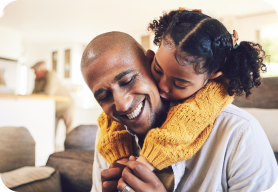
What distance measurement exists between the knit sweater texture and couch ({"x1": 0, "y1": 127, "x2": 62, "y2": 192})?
92cm

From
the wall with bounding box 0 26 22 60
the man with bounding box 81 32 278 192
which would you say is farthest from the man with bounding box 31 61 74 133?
the man with bounding box 81 32 278 192

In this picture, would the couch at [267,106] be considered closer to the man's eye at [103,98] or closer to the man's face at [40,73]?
the man's eye at [103,98]

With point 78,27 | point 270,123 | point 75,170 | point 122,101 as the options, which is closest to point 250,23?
point 270,123

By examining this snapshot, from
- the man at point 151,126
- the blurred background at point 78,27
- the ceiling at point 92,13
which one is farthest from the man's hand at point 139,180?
the ceiling at point 92,13

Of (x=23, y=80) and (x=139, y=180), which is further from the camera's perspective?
(x=23, y=80)

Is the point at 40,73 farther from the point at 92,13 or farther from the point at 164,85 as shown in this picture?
the point at 164,85

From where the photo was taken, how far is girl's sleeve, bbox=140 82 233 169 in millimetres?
795

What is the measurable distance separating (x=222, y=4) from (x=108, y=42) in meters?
3.97

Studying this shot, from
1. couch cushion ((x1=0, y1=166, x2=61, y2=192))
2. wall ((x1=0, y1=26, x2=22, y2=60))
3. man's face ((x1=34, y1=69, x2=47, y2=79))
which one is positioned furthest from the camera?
wall ((x1=0, y1=26, x2=22, y2=60))

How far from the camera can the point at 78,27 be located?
6164 mm

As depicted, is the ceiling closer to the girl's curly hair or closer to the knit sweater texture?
the girl's curly hair

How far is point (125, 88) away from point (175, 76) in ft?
0.70

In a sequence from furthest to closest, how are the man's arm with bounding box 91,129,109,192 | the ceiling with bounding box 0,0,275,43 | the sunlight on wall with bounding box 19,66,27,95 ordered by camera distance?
the sunlight on wall with bounding box 19,66,27,95, the ceiling with bounding box 0,0,275,43, the man's arm with bounding box 91,129,109,192

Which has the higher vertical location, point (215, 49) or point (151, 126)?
point (215, 49)
